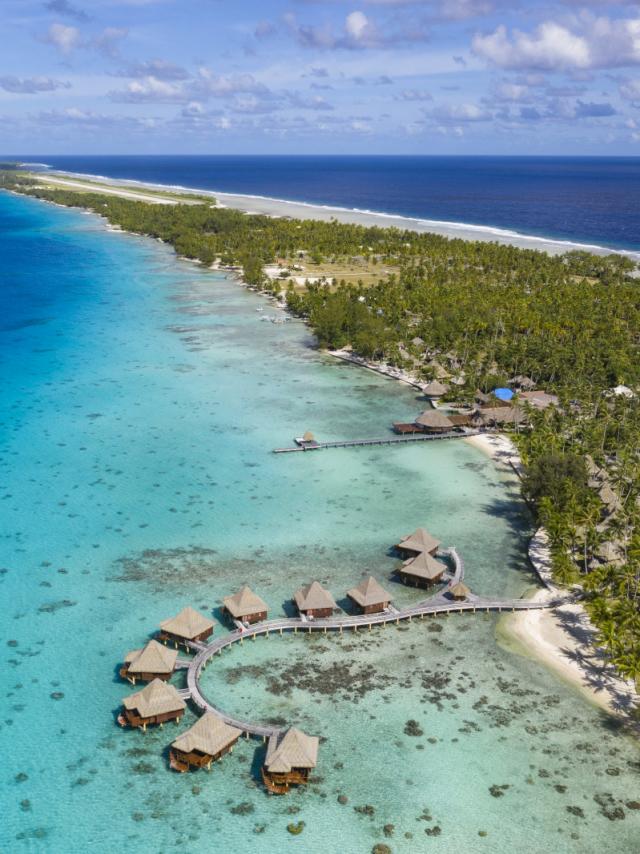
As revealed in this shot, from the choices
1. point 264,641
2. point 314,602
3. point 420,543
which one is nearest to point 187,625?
point 264,641

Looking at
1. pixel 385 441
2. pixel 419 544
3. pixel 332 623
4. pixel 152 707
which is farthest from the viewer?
pixel 385 441

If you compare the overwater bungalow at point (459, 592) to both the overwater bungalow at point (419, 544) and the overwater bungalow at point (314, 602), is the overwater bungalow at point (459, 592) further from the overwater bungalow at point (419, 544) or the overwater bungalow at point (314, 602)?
the overwater bungalow at point (314, 602)

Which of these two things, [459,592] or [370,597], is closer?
[370,597]

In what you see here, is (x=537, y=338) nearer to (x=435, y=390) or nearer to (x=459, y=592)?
(x=435, y=390)

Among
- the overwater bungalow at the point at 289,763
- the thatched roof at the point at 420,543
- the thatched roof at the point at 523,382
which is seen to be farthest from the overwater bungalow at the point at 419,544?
the thatched roof at the point at 523,382

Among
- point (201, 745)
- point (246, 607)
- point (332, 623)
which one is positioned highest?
point (246, 607)

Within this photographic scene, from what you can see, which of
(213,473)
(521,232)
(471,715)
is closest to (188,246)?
(521,232)

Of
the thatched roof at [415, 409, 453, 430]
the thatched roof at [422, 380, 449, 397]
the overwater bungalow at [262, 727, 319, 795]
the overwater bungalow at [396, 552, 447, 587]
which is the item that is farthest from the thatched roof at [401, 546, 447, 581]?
the thatched roof at [422, 380, 449, 397]

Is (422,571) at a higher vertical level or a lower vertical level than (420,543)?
lower
